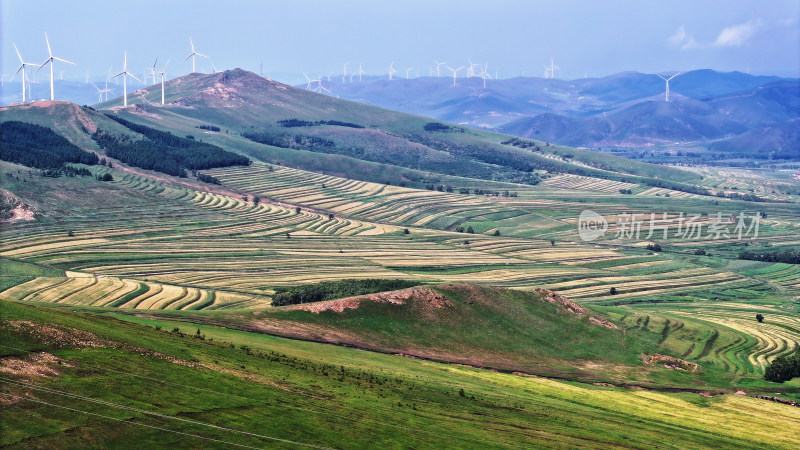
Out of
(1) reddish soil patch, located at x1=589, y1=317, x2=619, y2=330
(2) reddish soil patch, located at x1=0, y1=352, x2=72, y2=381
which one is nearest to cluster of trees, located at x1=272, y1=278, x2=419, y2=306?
(1) reddish soil patch, located at x1=589, y1=317, x2=619, y2=330

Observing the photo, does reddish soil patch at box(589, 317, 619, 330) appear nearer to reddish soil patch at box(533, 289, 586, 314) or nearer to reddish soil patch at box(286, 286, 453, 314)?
reddish soil patch at box(533, 289, 586, 314)

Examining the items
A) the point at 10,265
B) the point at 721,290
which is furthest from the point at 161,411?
the point at 721,290

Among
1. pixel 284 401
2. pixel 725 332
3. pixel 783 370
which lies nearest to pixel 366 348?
pixel 284 401

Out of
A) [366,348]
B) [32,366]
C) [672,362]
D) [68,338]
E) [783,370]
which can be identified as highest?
[68,338]

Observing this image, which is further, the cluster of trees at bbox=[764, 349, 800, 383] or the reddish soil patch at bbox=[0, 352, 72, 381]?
the cluster of trees at bbox=[764, 349, 800, 383]

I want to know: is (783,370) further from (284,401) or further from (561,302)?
(284,401)

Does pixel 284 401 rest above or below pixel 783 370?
above
